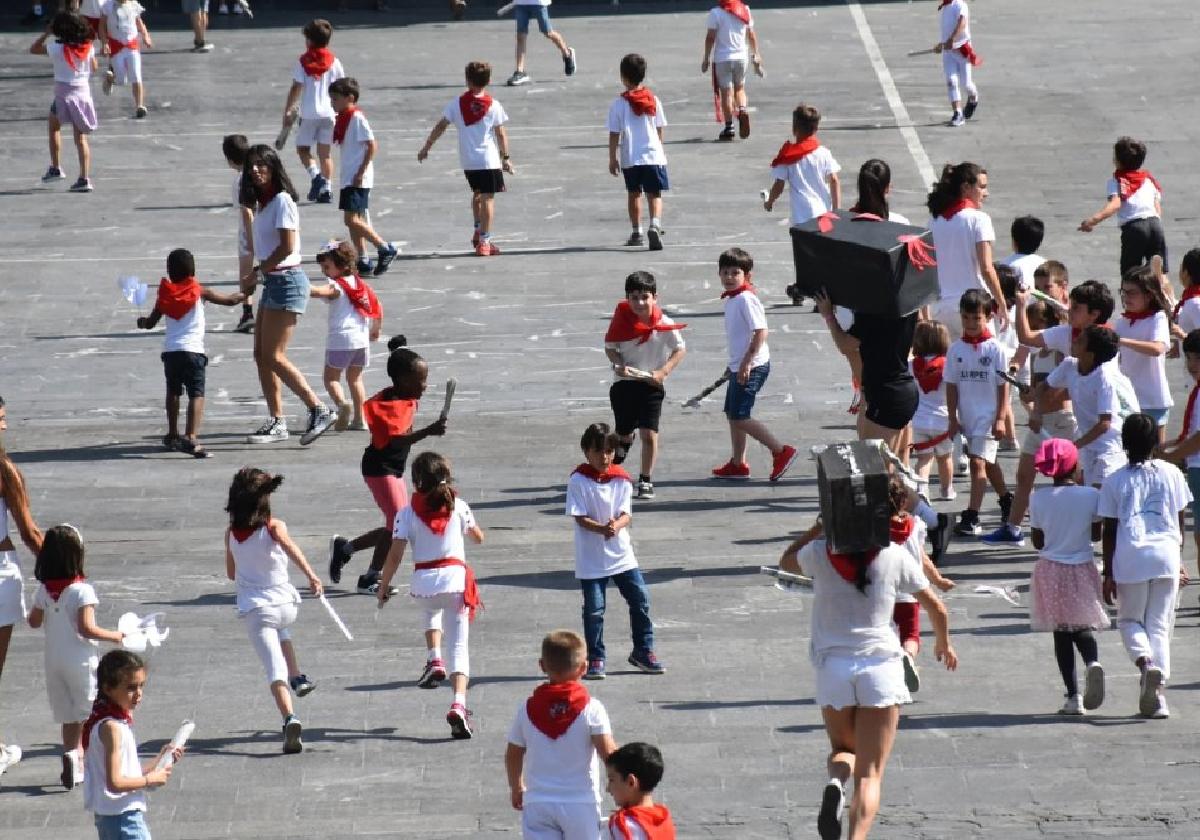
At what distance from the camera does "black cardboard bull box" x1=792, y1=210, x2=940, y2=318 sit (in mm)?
12250

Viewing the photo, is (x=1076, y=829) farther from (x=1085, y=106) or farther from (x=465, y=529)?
(x=1085, y=106)

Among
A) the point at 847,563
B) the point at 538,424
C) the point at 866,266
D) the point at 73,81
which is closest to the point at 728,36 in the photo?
the point at 73,81

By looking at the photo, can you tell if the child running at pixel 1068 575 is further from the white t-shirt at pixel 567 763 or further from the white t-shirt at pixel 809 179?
the white t-shirt at pixel 809 179

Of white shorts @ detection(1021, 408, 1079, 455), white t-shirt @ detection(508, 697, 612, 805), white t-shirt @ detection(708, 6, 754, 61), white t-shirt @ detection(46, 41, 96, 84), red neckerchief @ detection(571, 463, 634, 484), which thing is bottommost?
white t-shirt @ detection(508, 697, 612, 805)

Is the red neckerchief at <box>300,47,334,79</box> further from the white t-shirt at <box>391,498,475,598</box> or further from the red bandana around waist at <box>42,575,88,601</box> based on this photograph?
the red bandana around waist at <box>42,575,88,601</box>

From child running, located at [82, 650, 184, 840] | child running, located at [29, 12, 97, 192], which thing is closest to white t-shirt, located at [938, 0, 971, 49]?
child running, located at [29, 12, 97, 192]

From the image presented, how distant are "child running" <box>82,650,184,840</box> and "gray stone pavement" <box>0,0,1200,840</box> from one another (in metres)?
0.98

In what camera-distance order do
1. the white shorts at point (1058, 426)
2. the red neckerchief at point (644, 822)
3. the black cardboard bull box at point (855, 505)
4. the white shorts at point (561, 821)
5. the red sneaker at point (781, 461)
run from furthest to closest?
the red sneaker at point (781, 461), the white shorts at point (1058, 426), the black cardboard bull box at point (855, 505), the white shorts at point (561, 821), the red neckerchief at point (644, 822)

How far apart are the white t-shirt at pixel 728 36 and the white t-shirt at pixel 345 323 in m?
10.1

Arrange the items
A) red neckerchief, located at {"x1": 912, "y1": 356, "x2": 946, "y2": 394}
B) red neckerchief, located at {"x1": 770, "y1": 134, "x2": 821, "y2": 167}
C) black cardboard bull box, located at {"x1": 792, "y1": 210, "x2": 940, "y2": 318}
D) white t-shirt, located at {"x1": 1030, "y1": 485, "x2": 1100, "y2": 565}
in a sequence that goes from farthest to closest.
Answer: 1. red neckerchief, located at {"x1": 770, "y1": 134, "x2": 821, "y2": 167}
2. red neckerchief, located at {"x1": 912, "y1": 356, "x2": 946, "y2": 394}
3. black cardboard bull box, located at {"x1": 792, "y1": 210, "x2": 940, "y2": 318}
4. white t-shirt, located at {"x1": 1030, "y1": 485, "x2": 1100, "y2": 565}

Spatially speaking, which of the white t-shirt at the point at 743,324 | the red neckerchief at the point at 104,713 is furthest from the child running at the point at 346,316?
the red neckerchief at the point at 104,713

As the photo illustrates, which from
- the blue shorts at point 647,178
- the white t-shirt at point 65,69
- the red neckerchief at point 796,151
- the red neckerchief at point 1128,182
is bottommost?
the blue shorts at point 647,178

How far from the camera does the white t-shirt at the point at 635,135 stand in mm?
20969

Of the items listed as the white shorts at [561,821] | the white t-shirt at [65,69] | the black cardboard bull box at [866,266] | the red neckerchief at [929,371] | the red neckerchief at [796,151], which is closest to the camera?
the white shorts at [561,821]
